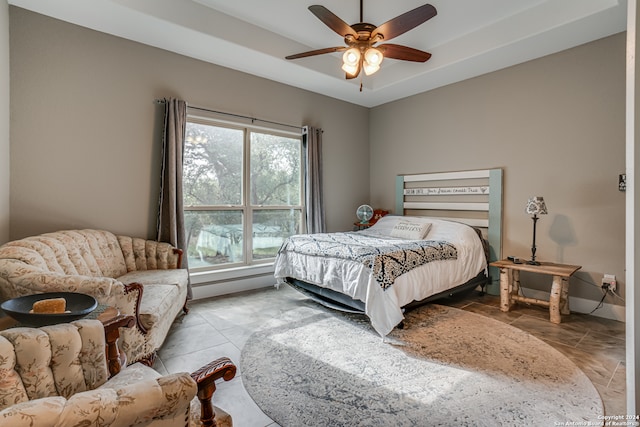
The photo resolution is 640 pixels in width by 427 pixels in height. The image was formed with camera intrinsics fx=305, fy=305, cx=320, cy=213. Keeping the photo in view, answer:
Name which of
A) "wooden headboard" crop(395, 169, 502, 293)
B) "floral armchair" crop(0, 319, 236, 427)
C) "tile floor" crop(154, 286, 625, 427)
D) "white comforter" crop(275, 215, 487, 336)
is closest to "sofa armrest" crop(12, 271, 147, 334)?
"tile floor" crop(154, 286, 625, 427)

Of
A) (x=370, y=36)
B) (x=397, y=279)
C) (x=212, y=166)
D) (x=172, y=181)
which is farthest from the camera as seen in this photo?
(x=212, y=166)

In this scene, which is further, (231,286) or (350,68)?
(231,286)

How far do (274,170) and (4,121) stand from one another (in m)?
2.77

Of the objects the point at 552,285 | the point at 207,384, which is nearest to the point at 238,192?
the point at 207,384

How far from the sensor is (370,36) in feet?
8.30

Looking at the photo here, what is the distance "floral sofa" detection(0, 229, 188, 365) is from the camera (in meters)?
1.80

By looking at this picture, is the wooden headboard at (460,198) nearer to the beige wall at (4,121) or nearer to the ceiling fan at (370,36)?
the ceiling fan at (370,36)

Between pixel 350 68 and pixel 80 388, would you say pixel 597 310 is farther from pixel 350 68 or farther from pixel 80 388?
pixel 80 388

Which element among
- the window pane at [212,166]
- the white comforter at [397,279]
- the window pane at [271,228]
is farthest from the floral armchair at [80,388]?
the window pane at [271,228]

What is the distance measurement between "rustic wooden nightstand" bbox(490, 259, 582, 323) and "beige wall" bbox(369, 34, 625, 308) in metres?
0.29

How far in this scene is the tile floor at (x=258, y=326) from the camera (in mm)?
1871

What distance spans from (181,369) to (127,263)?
1.42m

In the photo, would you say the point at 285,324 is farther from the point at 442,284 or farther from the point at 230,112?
the point at 230,112

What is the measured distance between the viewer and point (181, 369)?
216 cm
